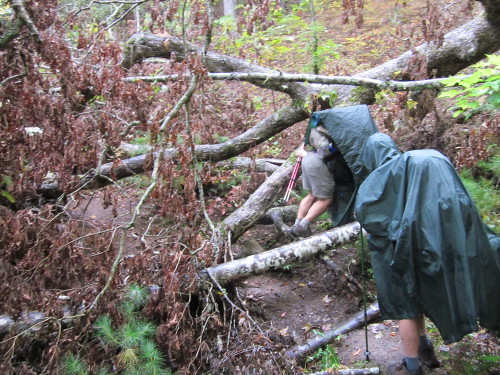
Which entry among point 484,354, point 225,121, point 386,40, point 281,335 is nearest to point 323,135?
point 281,335

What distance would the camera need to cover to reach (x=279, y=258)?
193 inches

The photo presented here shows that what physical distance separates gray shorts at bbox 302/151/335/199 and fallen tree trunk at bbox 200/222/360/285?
602mm

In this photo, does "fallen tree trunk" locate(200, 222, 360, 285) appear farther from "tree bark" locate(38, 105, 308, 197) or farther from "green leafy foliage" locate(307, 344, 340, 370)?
"tree bark" locate(38, 105, 308, 197)

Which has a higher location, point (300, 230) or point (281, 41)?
point (281, 41)

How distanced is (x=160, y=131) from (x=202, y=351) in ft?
7.77

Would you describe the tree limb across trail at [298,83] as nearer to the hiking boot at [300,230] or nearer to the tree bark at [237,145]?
the tree bark at [237,145]

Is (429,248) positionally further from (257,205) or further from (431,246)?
(257,205)

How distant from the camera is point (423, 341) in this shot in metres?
3.68

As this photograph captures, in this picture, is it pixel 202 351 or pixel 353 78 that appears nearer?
pixel 202 351

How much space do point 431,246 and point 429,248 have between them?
0.9 inches

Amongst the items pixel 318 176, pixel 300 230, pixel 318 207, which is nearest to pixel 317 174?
pixel 318 176

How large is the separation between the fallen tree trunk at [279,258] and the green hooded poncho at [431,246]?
1.60 meters

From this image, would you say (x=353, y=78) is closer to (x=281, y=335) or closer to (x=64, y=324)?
(x=281, y=335)

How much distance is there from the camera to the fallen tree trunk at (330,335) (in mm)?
4457
